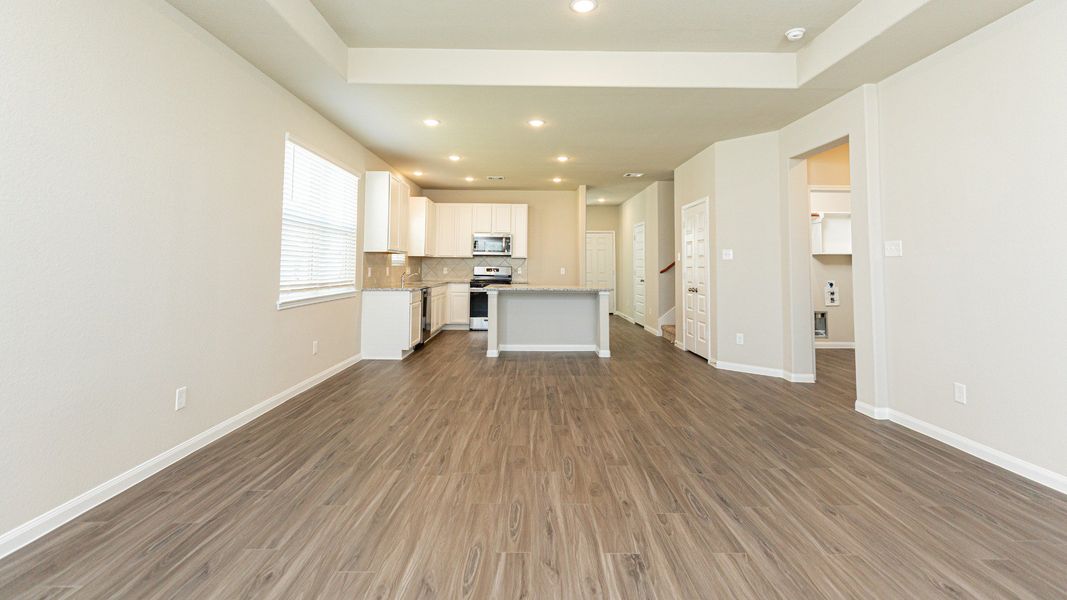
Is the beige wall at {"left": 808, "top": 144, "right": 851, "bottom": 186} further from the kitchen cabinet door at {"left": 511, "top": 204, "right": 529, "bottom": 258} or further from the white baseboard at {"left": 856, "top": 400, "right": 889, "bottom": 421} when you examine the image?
the kitchen cabinet door at {"left": 511, "top": 204, "right": 529, "bottom": 258}

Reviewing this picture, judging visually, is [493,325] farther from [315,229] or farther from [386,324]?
[315,229]

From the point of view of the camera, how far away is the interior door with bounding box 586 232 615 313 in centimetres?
1005

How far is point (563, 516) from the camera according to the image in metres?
1.75

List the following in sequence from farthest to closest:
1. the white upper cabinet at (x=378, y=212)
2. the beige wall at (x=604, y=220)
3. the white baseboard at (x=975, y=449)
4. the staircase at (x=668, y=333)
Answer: the beige wall at (x=604, y=220) → the staircase at (x=668, y=333) → the white upper cabinet at (x=378, y=212) → the white baseboard at (x=975, y=449)

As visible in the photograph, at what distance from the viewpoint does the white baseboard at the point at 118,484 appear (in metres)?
1.55

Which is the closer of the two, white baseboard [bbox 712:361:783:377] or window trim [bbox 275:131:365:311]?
window trim [bbox 275:131:365:311]

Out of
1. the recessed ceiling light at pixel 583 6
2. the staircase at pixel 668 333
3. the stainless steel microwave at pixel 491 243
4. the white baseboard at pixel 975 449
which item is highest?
the recessed ceiling light at pixel 583 6

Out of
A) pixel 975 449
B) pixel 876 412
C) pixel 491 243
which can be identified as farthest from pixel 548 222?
pixel 975 449

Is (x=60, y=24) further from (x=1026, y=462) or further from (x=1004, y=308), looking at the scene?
(x=1026, y=462)

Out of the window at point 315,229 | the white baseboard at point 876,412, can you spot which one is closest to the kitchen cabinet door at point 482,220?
the window at point 315,229

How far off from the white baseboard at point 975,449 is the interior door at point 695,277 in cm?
191

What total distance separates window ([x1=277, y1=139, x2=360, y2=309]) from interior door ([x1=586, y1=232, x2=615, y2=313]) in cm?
638

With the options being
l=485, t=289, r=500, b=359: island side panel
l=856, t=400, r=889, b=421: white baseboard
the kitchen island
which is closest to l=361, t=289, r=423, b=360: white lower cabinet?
l=485, t=289, r=500, b=359: island side panel

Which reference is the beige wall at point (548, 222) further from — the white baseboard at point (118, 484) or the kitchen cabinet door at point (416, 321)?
the white baseboard at point (118, 484)
